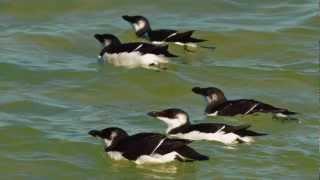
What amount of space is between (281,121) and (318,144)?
4.17 ft

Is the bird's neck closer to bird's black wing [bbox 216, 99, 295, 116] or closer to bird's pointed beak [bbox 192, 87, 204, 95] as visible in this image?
bird's black wing [bbox 216, 99, 295, 116]

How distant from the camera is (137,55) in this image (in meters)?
19.3

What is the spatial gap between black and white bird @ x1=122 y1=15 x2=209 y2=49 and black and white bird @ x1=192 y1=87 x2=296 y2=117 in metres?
4.00

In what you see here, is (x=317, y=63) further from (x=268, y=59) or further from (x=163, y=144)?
(x=163, y=144)

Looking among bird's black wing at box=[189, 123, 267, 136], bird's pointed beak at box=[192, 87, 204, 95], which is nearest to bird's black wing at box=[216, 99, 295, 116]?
bird's pointed beak at box=[192, 87, 204, 95]

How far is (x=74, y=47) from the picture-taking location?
823 inches

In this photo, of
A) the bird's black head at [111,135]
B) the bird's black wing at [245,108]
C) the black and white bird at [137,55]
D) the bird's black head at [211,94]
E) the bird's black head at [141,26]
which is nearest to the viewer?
the bird's black head at [111,135]

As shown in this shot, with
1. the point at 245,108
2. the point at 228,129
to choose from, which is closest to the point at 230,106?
the point at 245,108

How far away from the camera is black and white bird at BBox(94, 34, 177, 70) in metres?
19.3

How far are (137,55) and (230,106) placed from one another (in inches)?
145

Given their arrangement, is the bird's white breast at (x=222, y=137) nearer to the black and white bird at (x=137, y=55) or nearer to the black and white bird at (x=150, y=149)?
the black and white bird at (x=150, y=149)

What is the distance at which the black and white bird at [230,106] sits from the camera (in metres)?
15.7

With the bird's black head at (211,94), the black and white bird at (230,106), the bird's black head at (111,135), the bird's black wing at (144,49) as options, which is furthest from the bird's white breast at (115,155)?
the bird's black wing at (144,49)

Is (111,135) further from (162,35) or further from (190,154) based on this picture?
(162,35)
